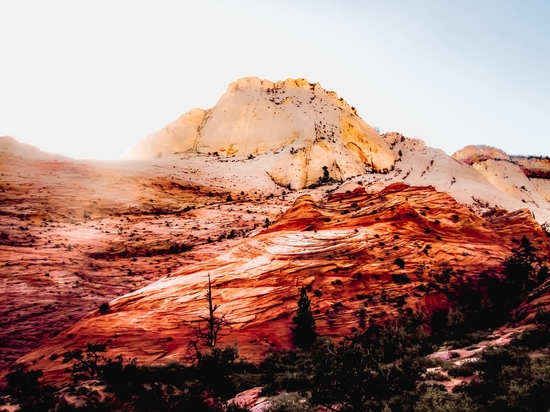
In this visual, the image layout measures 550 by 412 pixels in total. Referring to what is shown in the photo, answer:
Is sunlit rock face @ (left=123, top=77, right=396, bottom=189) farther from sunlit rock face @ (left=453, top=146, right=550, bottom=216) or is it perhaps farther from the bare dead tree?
the bare dead tree

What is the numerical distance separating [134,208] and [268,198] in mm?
20401

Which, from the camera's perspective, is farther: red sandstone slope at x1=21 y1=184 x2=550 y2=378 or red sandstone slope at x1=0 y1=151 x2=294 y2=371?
red sandstone slope at x1=0 y1=151 x2=294 y2=371

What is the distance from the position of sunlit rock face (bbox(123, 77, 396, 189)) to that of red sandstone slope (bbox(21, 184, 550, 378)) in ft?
125

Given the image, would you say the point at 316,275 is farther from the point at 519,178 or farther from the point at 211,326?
the point at 519,178

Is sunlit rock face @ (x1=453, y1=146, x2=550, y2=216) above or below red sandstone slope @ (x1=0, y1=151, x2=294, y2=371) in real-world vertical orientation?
above

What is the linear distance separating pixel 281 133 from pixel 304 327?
70.4m

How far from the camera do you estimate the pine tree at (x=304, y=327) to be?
2020 centimetres

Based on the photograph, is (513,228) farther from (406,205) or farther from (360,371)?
(360,371)

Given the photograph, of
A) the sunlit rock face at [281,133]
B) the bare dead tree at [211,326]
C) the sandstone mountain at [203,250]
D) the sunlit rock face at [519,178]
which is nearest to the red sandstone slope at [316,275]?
the sandstone mountain at [203,250]

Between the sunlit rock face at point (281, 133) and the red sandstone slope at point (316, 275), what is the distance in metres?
38.1

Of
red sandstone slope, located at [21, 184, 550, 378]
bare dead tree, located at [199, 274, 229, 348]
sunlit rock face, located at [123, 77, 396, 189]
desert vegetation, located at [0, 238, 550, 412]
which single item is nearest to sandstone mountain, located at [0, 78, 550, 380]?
red sandstone slope, located at [21, 184, 550, 378]

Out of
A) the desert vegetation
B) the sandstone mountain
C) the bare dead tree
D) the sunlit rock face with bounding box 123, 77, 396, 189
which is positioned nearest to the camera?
the desert vegetation

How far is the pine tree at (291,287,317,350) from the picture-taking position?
20.2 meters

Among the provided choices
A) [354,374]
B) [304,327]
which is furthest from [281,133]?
[354,374]
